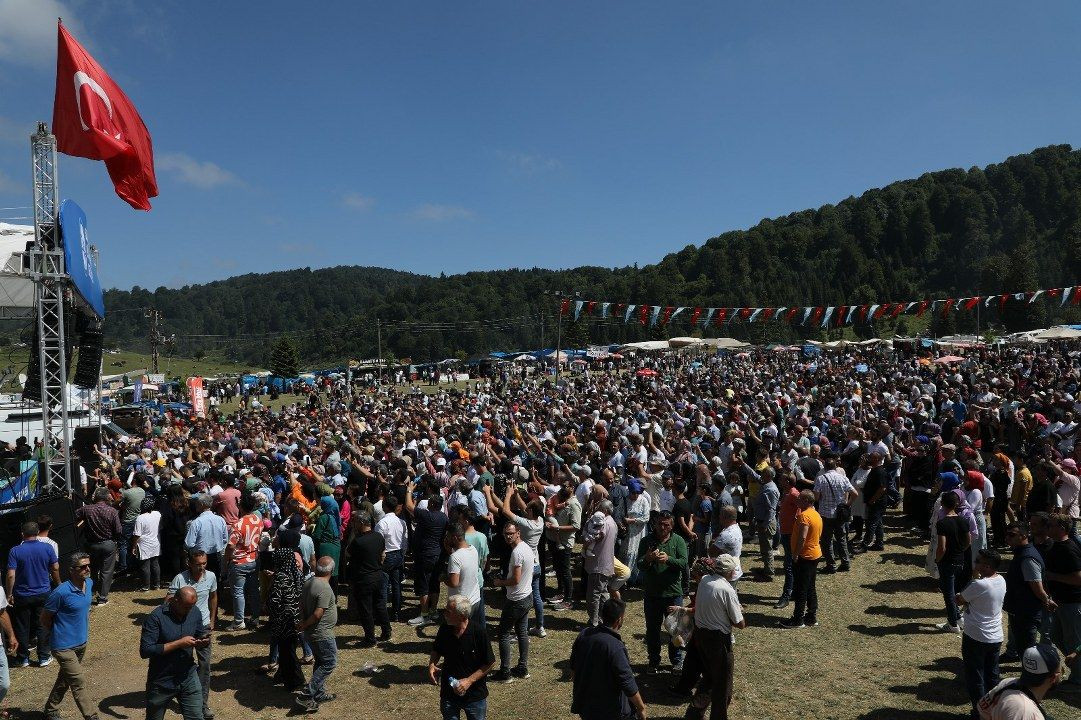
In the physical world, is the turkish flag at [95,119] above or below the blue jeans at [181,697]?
above

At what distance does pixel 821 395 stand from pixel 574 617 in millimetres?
15876

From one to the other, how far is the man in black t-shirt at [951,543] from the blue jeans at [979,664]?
152 cm

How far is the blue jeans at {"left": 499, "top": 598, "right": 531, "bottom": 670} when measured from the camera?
19.9 feet

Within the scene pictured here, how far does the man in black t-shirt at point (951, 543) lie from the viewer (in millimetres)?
6492

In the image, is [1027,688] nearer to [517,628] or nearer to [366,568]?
[517,628]

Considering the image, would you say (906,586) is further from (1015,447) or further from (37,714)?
(37,714)

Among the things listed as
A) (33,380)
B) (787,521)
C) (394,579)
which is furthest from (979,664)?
(33,380)

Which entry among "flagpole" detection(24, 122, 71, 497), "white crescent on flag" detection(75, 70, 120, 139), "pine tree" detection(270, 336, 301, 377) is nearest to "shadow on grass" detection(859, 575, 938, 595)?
"flagpole" detection(24, 122, 71, 497)

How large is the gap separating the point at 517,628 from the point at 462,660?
183cm

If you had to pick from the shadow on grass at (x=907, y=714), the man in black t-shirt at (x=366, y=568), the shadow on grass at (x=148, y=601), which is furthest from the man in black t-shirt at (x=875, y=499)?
the shadow on grass at (x=148, y=601)

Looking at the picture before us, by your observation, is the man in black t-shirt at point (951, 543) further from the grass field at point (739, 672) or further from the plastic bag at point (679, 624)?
the plastic bag at point (679, 624)

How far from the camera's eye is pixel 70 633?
5539 mm

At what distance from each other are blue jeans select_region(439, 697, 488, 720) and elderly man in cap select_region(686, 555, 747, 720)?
1.72 m

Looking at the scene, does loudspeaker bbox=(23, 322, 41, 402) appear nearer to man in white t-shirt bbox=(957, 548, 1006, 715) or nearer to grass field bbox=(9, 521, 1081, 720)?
grass field bbox=(9, 521, 1081, 720)
